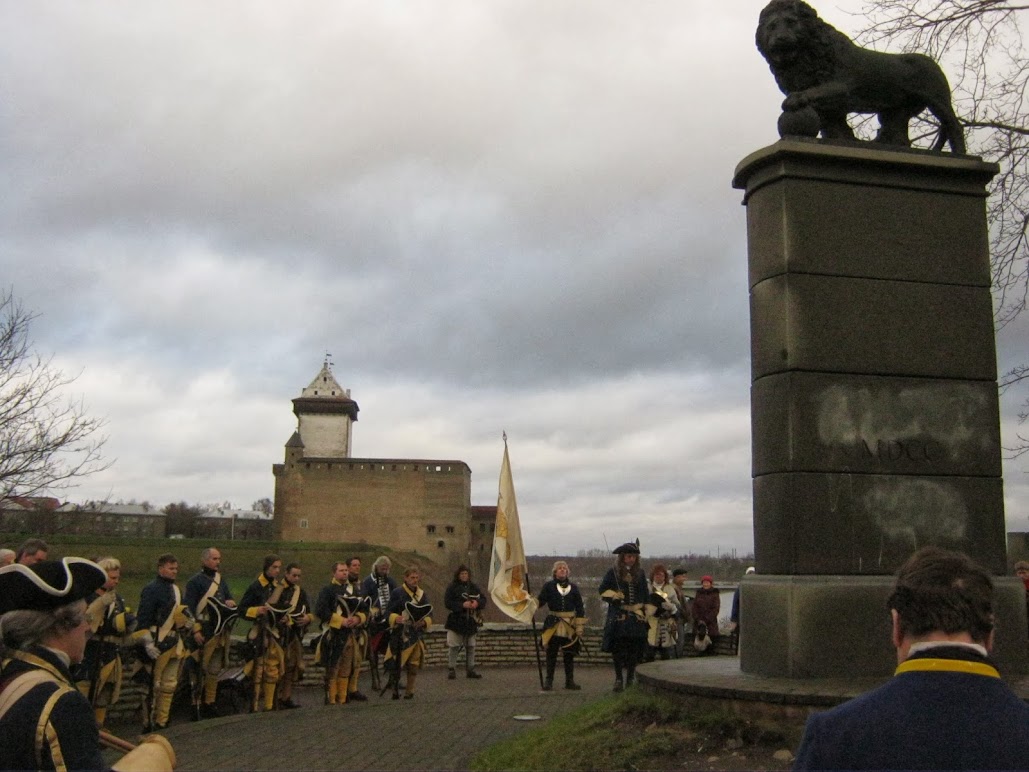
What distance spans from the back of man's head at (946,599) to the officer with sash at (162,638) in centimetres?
961

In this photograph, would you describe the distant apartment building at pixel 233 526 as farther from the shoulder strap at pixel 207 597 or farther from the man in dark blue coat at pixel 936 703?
the man in dark blue coat at pixel 936 703

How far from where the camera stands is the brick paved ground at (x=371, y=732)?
8.14 metres

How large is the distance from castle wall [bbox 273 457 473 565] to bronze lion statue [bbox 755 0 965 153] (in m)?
75.5

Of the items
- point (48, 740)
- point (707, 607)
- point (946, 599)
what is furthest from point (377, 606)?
point (946, 599)

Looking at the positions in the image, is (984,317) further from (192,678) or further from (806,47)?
(192,678)

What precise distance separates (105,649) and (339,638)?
326 centimetres

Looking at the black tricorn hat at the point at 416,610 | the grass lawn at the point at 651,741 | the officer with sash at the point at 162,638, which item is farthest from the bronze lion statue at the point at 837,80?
the black tricorn hat at the point at 416,610

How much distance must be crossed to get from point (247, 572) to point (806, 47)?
6812 cm

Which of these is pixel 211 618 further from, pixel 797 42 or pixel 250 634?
pixel 797 42

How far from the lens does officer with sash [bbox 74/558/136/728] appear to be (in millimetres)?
9758

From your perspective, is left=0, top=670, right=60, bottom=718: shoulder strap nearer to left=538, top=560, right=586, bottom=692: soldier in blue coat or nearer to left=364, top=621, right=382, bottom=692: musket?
left=364, top=621, right=382, bottom=692: musket

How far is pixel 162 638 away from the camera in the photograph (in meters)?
10.5

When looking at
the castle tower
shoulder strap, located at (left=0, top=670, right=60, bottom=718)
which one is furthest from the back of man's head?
the castle tower

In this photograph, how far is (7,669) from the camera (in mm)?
2842
